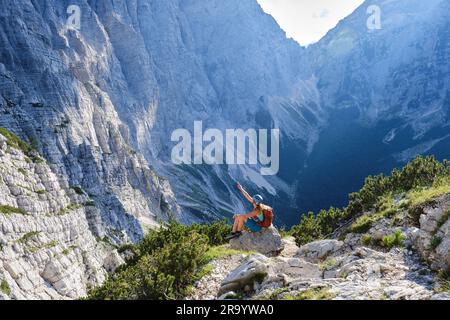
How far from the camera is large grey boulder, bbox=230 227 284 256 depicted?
24203 mm

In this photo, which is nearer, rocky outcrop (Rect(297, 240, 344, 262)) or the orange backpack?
rocky outcrop (Rect(297, 240, 344, 262))

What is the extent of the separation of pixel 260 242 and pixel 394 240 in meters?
8.30

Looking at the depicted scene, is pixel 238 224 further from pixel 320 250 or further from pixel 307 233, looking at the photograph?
pixel 307 233

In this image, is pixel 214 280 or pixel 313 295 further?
pixel 214 280

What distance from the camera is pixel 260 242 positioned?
2442 centimetres

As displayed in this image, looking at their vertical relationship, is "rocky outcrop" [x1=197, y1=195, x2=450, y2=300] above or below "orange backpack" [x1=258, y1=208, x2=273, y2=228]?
below

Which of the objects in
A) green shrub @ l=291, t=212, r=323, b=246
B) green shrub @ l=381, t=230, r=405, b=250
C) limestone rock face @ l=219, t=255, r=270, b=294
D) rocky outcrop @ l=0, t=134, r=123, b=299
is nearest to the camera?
limestone rock face @ l=219, t=255, r=270, b=294

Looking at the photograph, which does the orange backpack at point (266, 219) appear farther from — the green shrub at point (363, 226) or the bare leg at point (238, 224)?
the green shrub at point (363, 226)

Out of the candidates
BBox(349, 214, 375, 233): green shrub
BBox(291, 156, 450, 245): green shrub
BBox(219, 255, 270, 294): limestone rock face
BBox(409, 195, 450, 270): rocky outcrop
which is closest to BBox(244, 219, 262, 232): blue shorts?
BBox(349, 214, 375, 233): green shrub

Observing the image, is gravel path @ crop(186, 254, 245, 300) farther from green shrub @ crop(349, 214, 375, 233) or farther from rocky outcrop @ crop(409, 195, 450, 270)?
rocky outcrop @ crop(409, 195, 450, 270)

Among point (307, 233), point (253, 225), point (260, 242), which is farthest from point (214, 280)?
point (307, 233)

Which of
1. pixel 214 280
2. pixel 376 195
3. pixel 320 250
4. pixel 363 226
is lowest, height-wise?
pixel 214 280

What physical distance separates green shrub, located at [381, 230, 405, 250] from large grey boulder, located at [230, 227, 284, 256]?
7.53 meters
